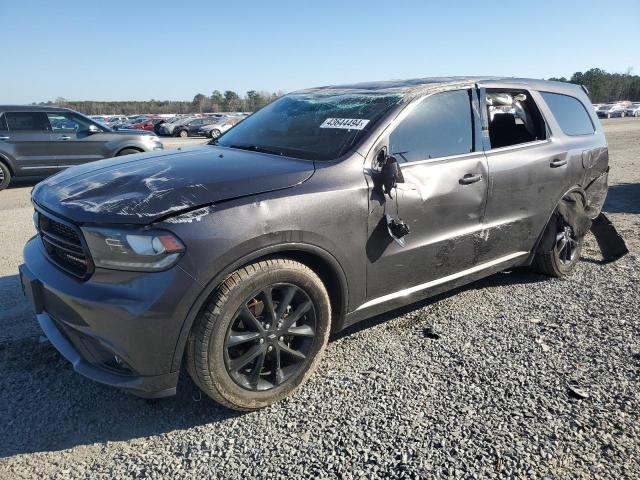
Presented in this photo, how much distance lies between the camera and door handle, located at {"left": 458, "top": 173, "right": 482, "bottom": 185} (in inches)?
132

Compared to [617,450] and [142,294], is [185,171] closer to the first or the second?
[142,294]

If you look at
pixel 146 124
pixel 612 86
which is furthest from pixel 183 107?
pixel 612 86

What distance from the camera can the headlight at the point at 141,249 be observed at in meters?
2.21

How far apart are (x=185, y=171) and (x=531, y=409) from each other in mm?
2318

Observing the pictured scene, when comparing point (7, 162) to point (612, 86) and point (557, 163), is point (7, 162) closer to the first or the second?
point (557, 163)

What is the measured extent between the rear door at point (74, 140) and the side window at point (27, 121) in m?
0.15

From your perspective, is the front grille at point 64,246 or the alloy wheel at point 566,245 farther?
the alloy wheel at point 566,245

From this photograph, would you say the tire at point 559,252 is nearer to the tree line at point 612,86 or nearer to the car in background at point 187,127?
the car in background at point 187,127

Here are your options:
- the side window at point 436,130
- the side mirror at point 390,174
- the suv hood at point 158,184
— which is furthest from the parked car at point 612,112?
the suv hood at point 158,184

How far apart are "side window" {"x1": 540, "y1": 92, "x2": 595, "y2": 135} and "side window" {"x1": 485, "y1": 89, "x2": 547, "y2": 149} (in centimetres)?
26

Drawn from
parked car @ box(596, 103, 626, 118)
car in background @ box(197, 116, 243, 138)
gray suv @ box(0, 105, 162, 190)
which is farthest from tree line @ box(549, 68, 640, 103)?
gray suv @ box(0, 105, 162, 190)

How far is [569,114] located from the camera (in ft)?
14.8

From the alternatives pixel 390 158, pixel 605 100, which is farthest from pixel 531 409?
pixel 605 100

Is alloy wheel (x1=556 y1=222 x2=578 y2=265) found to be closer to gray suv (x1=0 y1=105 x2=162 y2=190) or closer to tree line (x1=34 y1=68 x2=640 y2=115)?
gray suv (x1=0 y1=105 x2=162 y2=190)
